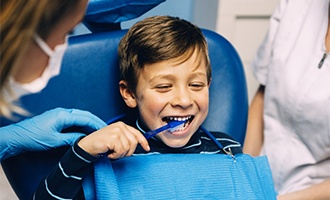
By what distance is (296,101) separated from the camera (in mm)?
1657

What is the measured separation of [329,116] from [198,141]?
14.2 inches

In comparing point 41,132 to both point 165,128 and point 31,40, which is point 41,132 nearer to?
point 165,128

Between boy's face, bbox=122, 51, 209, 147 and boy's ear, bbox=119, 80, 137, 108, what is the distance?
30 millimetres

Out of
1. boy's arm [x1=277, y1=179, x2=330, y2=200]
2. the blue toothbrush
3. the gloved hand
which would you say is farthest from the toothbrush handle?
boy's arm [x1=277, y1=179, x2=330, y2=200]

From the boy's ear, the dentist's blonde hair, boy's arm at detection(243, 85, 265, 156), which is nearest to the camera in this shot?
the dentist's blonde hair

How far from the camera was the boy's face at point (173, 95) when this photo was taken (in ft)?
4.46

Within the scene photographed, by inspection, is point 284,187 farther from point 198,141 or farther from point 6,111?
point 6,111

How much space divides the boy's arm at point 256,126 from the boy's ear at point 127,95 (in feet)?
1.60

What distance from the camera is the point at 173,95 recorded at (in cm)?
136

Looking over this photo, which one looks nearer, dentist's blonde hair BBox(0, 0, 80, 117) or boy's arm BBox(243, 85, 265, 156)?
dentist's blonde hair BBox(0, 0, 80, 117)

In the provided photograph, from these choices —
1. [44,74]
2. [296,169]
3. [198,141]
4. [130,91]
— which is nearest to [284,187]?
[296,169]

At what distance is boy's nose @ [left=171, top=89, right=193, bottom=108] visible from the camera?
52.7 inches

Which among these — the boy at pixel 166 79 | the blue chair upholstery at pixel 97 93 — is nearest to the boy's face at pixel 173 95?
the boy at pixel 166 79

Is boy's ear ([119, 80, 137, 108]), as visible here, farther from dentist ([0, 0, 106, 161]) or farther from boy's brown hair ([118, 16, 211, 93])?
dentist ([0, 0, 106, 161])
